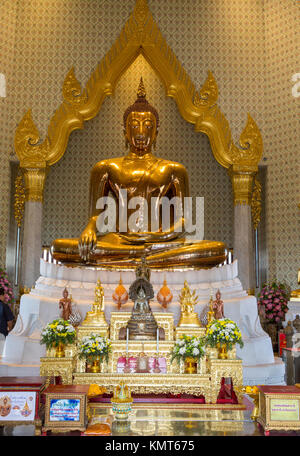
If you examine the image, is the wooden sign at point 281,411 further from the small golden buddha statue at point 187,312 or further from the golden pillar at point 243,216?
the golden pillar at point 243,216

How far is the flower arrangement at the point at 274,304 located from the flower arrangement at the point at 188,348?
349cm

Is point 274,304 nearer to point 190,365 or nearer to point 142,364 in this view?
point 190,365

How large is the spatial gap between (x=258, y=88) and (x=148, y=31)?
1878 millimetres

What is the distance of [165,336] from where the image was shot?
183 inches

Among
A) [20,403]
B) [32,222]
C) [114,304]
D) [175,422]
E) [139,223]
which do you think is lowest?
[175,422]

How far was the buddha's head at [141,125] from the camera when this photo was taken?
684 centimetres

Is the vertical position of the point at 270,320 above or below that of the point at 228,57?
below

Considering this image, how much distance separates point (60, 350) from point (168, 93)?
5.21 meters

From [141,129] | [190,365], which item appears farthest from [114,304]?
[141,129]

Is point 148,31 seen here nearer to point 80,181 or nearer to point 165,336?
point 80,181

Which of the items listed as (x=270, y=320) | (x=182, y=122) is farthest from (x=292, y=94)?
(x=270, y=320)

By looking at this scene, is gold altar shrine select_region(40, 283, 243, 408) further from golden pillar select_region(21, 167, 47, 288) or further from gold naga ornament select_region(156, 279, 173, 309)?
golden pillar select_region(21, 167, 47, 288)

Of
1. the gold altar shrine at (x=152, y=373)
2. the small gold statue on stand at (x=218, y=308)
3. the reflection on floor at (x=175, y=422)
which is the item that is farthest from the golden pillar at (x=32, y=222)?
the reflection on floor at (x=175, y=422)

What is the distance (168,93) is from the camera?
833 centimetres
